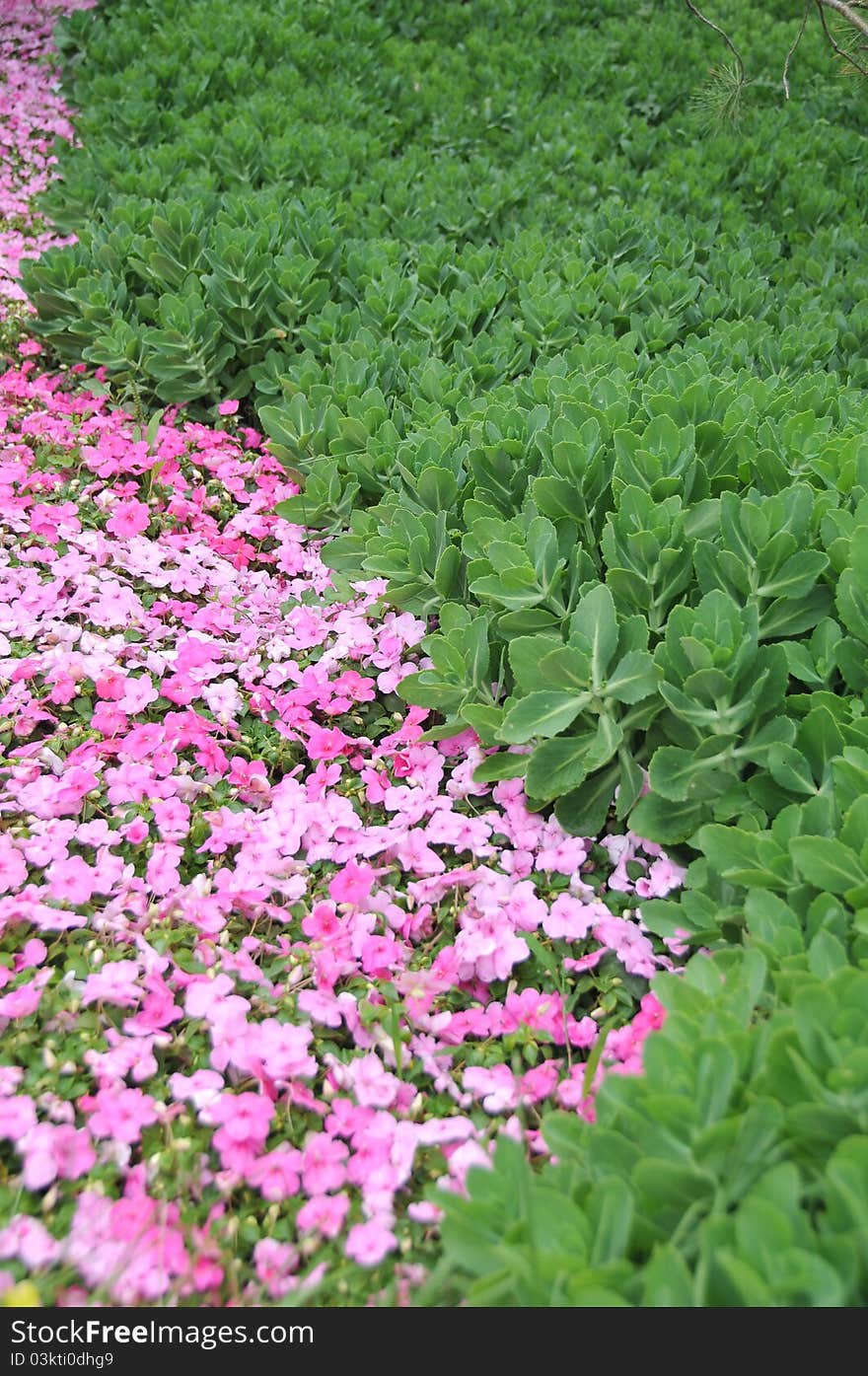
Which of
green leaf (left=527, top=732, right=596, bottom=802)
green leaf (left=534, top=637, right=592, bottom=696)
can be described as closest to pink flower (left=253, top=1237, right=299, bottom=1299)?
green leaf (left=527, top=732, right=596, bottom=802)

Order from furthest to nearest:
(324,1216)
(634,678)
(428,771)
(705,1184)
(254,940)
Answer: (428,771) < (634,678) < (254,940) < (324,1216) < (705,1184)

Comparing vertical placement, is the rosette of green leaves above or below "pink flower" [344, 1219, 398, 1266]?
above

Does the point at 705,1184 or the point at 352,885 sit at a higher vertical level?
the point at 705,1184

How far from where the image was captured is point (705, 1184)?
1.21 m

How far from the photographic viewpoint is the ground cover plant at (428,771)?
1317mm

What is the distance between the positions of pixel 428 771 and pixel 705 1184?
1263 millimetres

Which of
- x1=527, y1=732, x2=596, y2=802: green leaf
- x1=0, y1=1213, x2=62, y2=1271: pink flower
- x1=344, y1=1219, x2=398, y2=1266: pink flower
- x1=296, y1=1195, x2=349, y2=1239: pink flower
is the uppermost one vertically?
x1=527, y1=732, x2=596, y2=802: green leaf

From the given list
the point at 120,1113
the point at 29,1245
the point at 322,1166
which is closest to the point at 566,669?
the point at 322,1166

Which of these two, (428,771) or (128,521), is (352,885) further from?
(128,521)

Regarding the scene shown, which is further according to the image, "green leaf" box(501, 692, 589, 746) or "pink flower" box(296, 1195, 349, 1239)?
"green leaf" box(501, 692, 589, 746)

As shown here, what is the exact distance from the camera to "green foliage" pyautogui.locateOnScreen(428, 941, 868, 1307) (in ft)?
3.63

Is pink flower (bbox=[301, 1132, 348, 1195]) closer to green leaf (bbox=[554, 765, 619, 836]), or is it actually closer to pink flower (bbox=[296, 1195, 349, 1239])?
pink flower (bbox=[296, 1195, 349, 1239])

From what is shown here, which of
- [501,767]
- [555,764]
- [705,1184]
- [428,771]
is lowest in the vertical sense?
[428,771]
